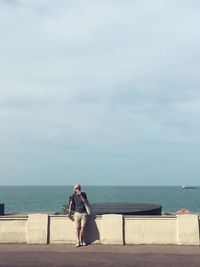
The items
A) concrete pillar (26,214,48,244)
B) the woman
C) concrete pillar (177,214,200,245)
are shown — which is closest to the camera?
concrete pillar (177,214,200,245)

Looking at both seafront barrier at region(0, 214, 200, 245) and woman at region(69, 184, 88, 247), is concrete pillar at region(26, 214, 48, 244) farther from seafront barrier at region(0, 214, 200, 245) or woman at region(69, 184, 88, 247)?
woman at region(69, 184, 88, 247)

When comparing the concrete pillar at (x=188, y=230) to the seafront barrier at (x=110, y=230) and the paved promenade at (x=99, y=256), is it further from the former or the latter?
the paved promenade at (x=99, y=256)

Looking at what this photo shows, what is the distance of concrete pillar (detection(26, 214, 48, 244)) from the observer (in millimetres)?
13227

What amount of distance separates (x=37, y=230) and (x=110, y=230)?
6.78ft

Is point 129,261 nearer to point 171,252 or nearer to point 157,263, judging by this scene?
point 157,263

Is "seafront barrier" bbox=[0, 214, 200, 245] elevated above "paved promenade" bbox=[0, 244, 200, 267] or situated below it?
above

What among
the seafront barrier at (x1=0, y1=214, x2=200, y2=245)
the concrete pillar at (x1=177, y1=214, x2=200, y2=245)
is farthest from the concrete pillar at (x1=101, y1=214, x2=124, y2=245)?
the concrete pillar at (x1=177, y1=214, x2=200, y2=245)

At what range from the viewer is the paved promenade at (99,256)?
10539mm

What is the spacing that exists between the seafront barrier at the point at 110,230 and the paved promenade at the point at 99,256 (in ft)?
1.02

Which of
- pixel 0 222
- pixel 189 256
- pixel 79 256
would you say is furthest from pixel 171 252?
pixel 0 222

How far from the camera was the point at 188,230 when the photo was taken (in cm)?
1286

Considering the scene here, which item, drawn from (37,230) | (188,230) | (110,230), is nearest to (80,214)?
(110,230)

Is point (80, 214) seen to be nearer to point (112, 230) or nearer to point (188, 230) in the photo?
point (112, 230)

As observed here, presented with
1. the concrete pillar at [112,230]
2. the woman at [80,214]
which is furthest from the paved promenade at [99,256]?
the woman at [80,214]
